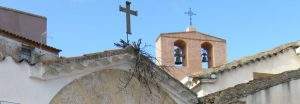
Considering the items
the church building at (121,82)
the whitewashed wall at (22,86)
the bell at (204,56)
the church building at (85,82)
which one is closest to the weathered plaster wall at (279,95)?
the church building at (121,82)

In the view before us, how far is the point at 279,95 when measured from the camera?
18359mm

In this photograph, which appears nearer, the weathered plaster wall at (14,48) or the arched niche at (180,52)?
the weathered plaster wall at (14,48)

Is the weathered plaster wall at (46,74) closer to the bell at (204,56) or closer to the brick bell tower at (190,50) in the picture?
the brick bell tower at (190,50)

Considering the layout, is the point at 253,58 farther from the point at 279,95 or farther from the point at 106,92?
the point at 106,92

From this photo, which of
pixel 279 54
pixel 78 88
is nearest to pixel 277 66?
pixel 279 54

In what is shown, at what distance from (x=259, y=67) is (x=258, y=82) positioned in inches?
221

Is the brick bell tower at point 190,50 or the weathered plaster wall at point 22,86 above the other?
the brick bell tower at point 190,50

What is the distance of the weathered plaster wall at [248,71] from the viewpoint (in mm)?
23150

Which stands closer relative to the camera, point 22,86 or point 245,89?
point 22,86

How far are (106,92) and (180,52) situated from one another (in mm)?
13334

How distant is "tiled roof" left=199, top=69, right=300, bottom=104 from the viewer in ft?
57.9

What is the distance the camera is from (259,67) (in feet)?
79.5

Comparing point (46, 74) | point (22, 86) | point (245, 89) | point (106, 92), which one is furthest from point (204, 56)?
point (22, 86)

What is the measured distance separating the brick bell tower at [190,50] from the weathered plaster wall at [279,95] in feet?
27.1
